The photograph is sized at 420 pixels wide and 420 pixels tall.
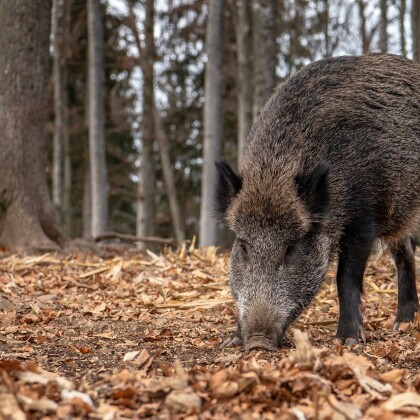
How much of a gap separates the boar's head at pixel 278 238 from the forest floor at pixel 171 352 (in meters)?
0.34

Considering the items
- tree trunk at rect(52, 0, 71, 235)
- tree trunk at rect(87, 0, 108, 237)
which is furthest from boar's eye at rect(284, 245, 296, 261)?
tree trunk at rect(52, 0, 71, 235)

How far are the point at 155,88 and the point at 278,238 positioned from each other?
17.9 meters

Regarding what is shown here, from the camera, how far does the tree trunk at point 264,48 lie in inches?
469

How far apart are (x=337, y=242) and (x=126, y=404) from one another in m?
2.99

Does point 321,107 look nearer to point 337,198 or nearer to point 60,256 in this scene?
point 337,198

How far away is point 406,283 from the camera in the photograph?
6543 mm

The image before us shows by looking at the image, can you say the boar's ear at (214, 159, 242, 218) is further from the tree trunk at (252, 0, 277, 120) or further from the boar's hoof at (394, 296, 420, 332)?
the tree trunk at (252, 0, 277, 120)

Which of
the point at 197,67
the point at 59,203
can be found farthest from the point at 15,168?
the point at 197,67

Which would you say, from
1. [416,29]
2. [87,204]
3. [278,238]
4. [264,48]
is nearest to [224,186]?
[278,238]

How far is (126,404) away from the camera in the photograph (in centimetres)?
294

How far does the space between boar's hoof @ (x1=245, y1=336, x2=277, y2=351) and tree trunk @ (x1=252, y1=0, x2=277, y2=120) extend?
7642 millimetres

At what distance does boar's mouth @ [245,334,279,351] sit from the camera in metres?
4.51

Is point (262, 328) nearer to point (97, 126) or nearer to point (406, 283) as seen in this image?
point (406, 283)

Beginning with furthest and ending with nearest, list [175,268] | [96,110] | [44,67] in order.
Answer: [96,110] < [44,67] < [175,268]
